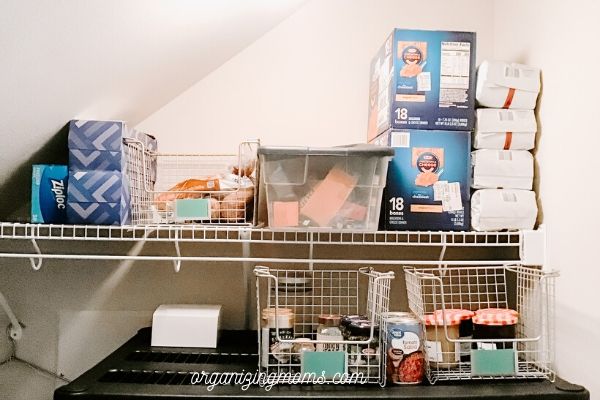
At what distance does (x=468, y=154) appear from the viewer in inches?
57.1

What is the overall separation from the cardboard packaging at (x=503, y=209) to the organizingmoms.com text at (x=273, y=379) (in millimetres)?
530

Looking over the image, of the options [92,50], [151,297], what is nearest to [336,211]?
[92,50]

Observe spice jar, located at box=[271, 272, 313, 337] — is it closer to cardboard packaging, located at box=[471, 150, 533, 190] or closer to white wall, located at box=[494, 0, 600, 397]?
cardboard packaging, located at box=[471, 150, 533, 190]

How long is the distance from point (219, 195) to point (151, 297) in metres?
0.52

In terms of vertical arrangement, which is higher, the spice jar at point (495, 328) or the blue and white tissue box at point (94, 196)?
the blue and white tissue box at point (94, 196)

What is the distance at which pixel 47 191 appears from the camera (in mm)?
1382

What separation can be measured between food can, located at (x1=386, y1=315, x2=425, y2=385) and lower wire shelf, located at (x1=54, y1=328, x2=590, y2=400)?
0.03 m

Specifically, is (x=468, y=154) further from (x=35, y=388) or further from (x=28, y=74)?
(x=35, y=388)

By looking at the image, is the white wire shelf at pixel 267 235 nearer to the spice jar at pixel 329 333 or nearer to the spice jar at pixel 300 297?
the spice jar at pixel 300 297

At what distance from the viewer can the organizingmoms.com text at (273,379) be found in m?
1.23

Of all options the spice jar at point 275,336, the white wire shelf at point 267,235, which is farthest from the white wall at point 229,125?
the spice jar at point 275,336

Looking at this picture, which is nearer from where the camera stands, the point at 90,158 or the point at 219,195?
the point at 90,158

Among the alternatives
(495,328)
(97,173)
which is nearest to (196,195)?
(97,173)

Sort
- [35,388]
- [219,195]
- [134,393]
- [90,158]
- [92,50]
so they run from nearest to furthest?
1. [134,393]
2. [92,50]
3. [90,158]
4. [219,195]
5. [35,388]
